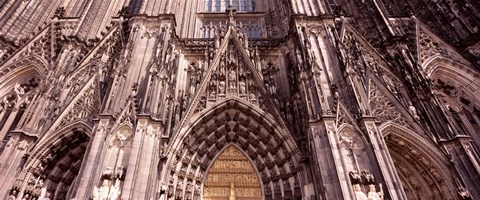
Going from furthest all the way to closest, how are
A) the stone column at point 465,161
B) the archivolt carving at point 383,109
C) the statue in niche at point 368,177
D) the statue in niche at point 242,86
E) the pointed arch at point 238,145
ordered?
the statue in niche at point 242,86 → the archivolt carving at point 383,109 → the pointed arch at point 238,145 → the stone column at point 465,161 → the statue in niche at point 368,177

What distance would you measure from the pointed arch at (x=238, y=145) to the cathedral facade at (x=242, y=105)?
5cm

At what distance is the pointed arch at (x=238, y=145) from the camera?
11156mm

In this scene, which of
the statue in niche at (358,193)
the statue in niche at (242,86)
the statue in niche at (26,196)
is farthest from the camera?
the statue in niche at (242,86)

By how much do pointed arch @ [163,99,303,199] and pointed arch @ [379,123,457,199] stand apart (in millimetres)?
3615

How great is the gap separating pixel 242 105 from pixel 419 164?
680 centimetres

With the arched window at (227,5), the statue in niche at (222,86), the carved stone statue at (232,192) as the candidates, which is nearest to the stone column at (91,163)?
the statue in niche at (222,86)

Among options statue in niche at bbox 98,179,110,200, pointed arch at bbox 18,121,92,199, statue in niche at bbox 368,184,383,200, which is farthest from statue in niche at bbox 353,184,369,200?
pointed arch at bbox 18,121,92,199

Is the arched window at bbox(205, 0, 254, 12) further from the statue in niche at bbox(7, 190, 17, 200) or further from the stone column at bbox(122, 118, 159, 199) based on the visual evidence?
the statue in niche at bbox(7, 190, 17, 200)

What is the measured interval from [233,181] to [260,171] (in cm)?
112

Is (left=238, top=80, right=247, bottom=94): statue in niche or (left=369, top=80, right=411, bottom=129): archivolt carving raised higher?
(left=238, top=80, right=247, bottom=94): statue in niche

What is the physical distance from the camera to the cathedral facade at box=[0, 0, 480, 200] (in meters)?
9.88

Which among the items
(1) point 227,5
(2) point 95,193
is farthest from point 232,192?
(1) point 227,5

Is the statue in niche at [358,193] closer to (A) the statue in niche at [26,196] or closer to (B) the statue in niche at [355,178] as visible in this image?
(B) the statue in niche at [355,178]

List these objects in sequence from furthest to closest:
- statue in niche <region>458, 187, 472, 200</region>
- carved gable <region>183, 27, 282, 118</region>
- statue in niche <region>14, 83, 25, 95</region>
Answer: statue in niche <region>14, 83, 25, 95</region> → carved gable <region>183, 27, 282, 118</region> → statue in niche <region>458, 187, 472, 200</region>
